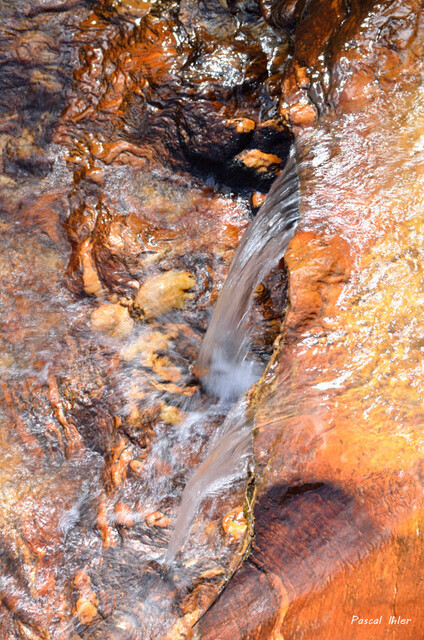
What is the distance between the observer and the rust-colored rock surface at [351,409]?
1.47m

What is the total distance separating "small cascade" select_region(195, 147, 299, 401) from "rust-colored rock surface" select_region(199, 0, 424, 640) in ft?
0.97

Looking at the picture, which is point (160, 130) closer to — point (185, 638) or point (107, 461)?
point (107, 461)

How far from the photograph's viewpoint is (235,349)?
2387 millimetres

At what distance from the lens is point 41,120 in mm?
2715

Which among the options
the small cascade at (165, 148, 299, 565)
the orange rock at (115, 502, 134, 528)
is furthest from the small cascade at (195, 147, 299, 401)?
the orange rock at (115, 502, 134, 528)

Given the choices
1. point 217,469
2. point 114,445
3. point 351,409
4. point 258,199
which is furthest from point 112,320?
point 351,409

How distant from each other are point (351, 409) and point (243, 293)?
3.11 ft

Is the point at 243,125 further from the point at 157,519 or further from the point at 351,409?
the point at 157,519

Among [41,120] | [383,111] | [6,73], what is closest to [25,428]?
[41,120]

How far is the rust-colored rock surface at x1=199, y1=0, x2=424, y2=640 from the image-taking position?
1472 millimetres

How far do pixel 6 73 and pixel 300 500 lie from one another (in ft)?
9.08

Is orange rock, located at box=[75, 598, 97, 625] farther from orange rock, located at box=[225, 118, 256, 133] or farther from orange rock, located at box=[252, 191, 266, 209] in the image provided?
orange rock, located at box=[225, 118, 256, 133]

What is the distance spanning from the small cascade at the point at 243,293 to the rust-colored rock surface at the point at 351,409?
0.30m

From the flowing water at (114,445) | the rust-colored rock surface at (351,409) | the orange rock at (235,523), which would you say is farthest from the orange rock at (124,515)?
the rust-colored rock surface at (351,409)
